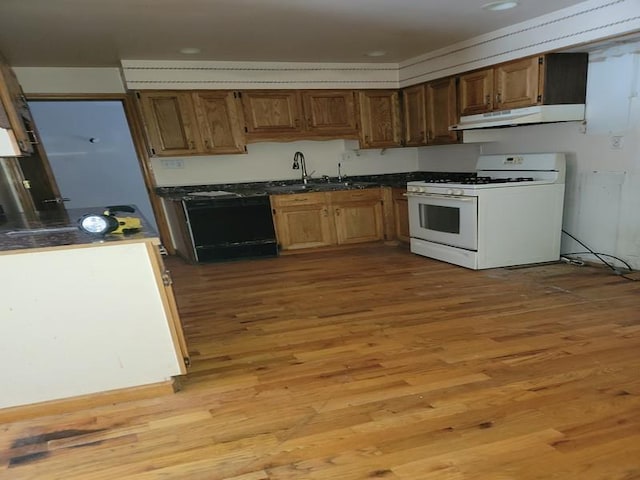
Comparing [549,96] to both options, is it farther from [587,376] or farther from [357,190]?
[587,376]

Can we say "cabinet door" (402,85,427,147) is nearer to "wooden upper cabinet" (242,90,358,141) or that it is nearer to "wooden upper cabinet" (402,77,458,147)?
"wooden upper cabinet" (402,77,458,147)

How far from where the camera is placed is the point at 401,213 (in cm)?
449

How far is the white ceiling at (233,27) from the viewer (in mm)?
2492

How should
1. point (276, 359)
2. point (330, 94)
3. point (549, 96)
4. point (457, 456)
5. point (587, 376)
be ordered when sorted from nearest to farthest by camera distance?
point (457, 456) < point (587, 376) < point (276, 359) < point (549, 96) < point (330, 94)

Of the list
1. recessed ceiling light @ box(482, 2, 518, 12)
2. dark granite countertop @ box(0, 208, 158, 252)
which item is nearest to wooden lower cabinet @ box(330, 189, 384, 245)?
recessed ceiling light @ box(482, 2, 518, 12)

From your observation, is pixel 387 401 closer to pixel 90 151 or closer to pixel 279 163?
pixel 279 163

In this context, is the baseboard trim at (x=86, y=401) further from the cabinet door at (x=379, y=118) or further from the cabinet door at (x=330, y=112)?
the cabinet door at (x=379, y=118)

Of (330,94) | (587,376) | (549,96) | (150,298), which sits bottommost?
(587,376)

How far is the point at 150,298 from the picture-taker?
1.79 metres

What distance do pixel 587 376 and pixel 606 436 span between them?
420 mm

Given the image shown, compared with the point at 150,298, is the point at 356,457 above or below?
below

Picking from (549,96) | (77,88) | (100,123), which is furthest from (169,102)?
(549,96)

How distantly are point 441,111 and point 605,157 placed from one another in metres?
1.60

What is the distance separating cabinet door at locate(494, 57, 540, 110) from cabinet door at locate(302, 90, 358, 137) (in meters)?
1.65
